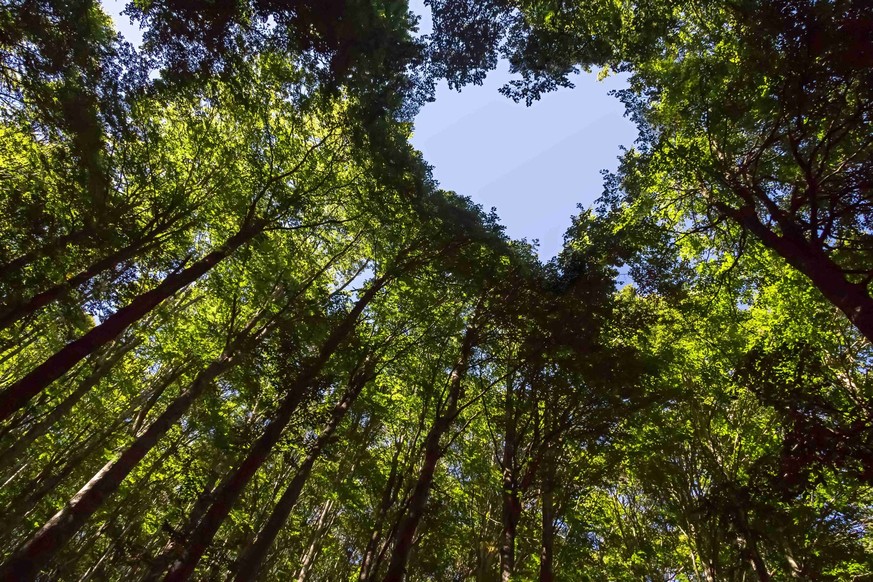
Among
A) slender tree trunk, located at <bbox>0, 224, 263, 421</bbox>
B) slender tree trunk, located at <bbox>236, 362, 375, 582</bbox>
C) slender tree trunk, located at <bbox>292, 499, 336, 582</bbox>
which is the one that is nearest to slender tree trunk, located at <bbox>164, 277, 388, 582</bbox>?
slender tree trunk, located at <bbox>236, 362, 375, 582</bbox>

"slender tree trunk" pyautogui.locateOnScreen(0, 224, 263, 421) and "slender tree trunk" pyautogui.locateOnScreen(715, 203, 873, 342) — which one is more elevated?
"slender tree trunk" pyautogui.locateOnScreen(715, 203, 873, 342)

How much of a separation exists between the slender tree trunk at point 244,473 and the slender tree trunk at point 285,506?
0.79 m

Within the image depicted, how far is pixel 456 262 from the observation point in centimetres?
1095

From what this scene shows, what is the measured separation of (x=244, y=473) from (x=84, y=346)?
344 centimetres

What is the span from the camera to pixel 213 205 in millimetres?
12148

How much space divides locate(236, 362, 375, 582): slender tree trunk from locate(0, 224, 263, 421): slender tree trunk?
4.27 metres

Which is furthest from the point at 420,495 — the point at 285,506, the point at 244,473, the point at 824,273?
the point at 824,273

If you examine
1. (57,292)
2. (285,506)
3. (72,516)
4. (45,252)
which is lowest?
(72,516)

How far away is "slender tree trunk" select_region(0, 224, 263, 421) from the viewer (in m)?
6.22

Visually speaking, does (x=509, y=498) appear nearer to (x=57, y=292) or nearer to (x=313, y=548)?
(x=313, y=548)

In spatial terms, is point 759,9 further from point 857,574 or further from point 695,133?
point 857,574

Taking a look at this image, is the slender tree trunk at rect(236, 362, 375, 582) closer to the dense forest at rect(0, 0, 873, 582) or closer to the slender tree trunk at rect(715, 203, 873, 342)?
the dense forest at rect(0, 0, 873, 582)

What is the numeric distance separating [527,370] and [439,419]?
3.11 meters

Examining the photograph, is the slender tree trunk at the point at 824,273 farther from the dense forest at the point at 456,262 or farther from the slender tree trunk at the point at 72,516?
the slender tree trunk at the point at 72,516
